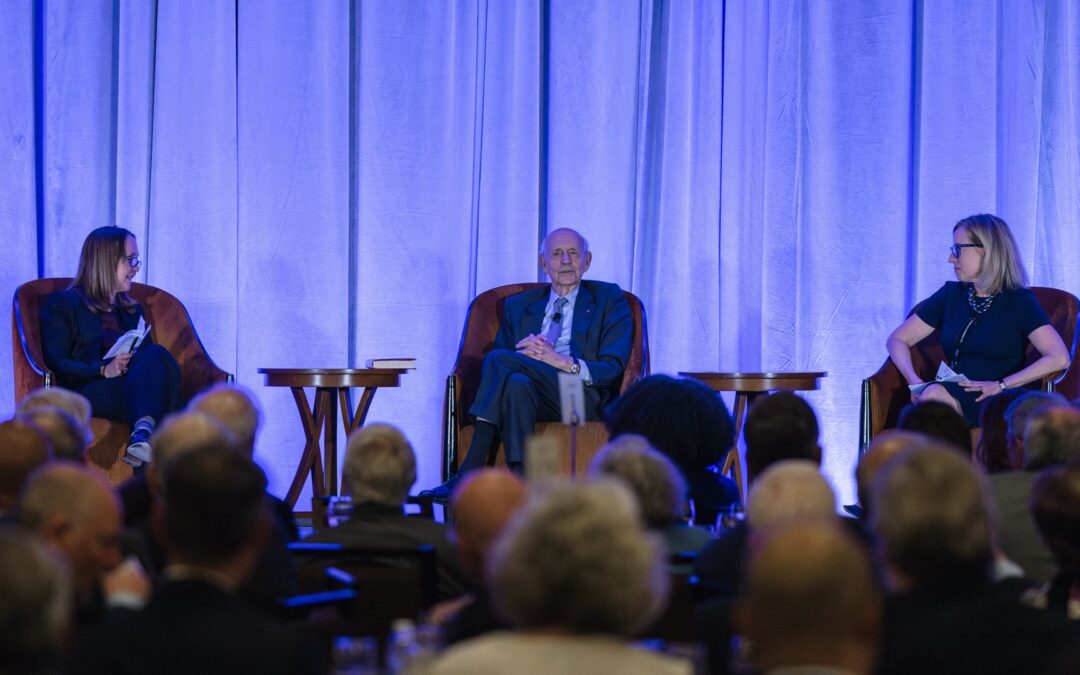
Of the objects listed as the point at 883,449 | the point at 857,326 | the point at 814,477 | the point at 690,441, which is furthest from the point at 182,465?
the point at 857,326

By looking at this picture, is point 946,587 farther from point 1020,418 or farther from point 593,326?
point 593,326

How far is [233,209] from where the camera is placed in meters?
6.65

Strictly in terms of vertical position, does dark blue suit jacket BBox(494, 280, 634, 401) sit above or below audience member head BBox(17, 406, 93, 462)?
above

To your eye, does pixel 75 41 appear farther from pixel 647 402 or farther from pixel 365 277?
pixel 647 402

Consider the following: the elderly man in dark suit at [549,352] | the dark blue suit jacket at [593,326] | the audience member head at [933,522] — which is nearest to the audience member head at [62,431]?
the audience member head at [933,522]

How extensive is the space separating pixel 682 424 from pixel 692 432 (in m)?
0.04

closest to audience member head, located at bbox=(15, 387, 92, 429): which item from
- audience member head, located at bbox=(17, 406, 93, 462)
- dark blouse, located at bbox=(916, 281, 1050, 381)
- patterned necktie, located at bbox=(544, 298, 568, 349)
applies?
audience member head, located at bbox=(17, 406, 93, 462)

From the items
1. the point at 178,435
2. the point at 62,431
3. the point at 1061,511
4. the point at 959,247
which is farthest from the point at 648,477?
the point at 959,247

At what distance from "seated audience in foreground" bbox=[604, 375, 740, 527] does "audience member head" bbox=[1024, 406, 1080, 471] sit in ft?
3.35

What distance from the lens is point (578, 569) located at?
1562mm

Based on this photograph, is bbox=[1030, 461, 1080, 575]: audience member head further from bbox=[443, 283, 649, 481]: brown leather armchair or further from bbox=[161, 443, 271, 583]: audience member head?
bbox=[443, 283, 649, 481]: brown leather armchair

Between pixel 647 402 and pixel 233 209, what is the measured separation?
312 centimetres

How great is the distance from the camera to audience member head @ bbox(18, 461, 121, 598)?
6.82 feet

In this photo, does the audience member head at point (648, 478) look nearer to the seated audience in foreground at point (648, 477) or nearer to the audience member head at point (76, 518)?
the seated audience in foreground at point (648, 477)
